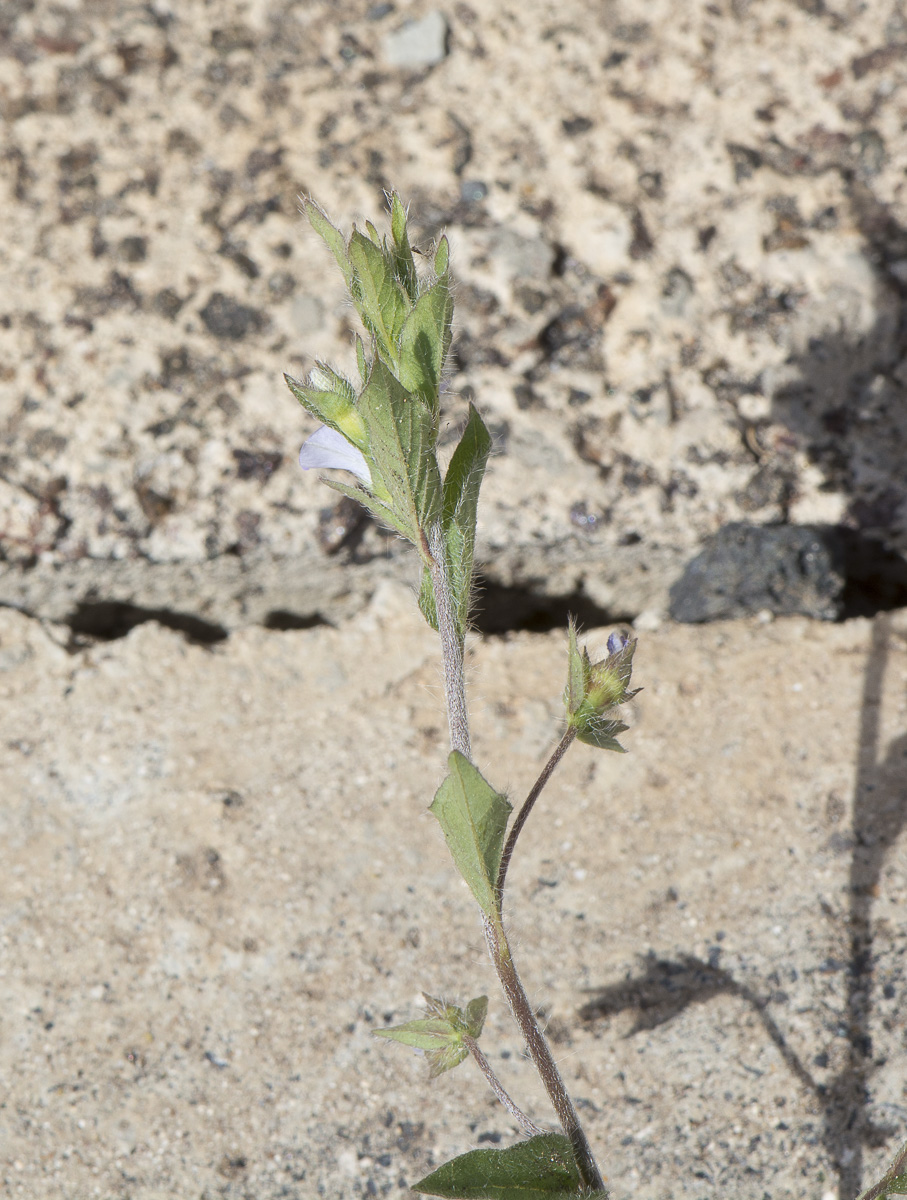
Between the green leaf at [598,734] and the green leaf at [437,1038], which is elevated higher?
the green leaf at [598,734]

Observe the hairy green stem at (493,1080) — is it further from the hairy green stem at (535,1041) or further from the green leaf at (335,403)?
the green leaf at (335,403)

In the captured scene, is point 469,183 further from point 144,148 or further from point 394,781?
point 394,781

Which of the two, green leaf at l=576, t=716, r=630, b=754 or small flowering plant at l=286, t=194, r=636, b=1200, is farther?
green leaf at l=576, t=716, r=630, b=754

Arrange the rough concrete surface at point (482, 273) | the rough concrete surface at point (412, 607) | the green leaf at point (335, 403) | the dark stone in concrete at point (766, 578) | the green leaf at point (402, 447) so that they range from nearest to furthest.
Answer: the green leaf at point (402, 447) < the green leaf at point (335, 403) < the rough concrete surface at point (412, 607) < the dark stone in concrete at point (766, 578) < the rough concrete surface at point (482, 273)

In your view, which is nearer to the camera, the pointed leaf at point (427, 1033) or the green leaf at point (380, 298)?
the green leaf at point (380, 298)

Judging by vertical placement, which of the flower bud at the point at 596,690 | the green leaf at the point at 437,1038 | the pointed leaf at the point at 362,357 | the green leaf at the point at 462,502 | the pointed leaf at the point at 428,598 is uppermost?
the pointed leaf at the point at 362,357

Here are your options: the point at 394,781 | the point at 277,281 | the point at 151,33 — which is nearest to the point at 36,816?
the point at 394,781

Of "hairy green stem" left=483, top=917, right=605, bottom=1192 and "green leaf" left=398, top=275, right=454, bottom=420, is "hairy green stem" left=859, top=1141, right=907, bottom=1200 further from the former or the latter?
"green leaf" left=398, top=275, right=454, bottom=420

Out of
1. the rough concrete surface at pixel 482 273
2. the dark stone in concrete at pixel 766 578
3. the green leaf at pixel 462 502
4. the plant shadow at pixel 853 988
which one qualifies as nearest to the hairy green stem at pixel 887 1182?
the plant shadow at pixel 853 988

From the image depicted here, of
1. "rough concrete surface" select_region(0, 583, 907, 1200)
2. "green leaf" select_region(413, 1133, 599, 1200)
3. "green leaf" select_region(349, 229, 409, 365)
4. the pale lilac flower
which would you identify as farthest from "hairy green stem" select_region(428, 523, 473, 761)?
"rough concrete surface" select_region(0, 583, 907, 1200)
